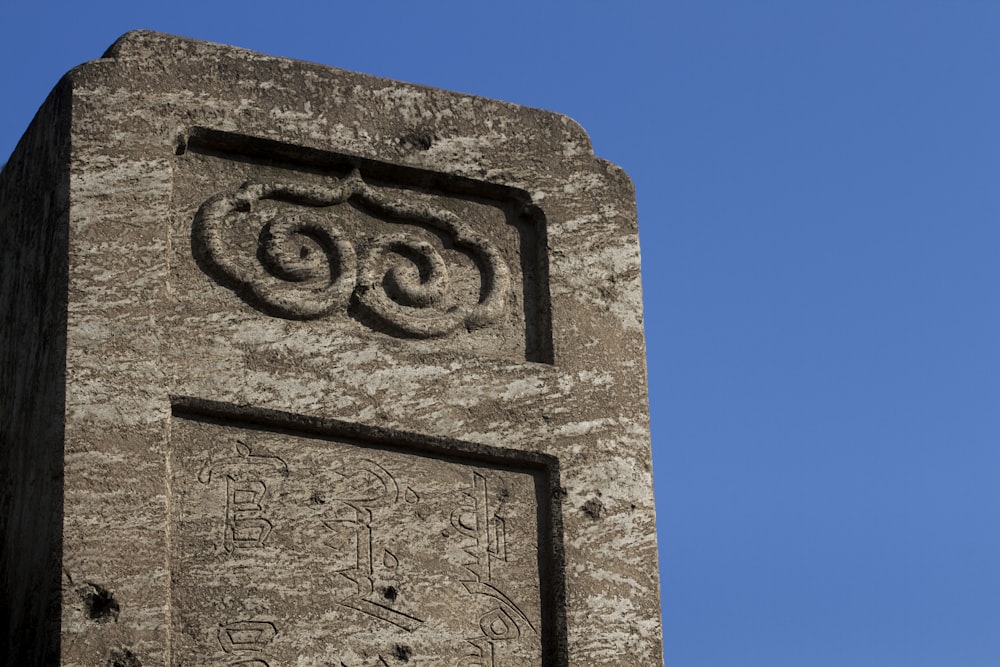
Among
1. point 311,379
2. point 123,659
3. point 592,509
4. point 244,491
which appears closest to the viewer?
point 123,659

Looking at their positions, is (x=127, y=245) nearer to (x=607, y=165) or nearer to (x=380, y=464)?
(x=380, y=464)

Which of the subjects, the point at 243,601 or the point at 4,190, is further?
the point at 4,190

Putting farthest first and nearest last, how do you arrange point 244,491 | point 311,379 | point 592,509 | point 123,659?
1. point 592,509
2. point 311,379
3. point 244,491
4. point 123,659

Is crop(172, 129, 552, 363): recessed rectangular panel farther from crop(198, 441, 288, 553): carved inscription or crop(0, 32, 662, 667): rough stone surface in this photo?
crop(198, 441, 288, 553): carved inscription

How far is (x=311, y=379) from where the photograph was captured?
4.74 metres

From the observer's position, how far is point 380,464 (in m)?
4.75

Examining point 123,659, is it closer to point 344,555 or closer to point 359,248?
point 344,555

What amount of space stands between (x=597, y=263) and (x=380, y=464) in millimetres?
867

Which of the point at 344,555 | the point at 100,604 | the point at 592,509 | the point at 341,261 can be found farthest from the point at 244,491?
the point at 592,509

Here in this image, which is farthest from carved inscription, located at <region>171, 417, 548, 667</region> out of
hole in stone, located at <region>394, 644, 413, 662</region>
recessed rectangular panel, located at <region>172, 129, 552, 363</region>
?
recessed rectangular panel, located at <region>172, 129, 552, 363</region>

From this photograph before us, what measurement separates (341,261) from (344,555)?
0.77 metres

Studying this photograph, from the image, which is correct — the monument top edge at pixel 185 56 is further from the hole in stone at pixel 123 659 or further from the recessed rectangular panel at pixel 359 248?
the hole in stone at pixel 123 659

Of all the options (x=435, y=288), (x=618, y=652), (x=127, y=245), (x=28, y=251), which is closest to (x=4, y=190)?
(x=28, y=251)

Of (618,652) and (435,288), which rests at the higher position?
(435,288)
